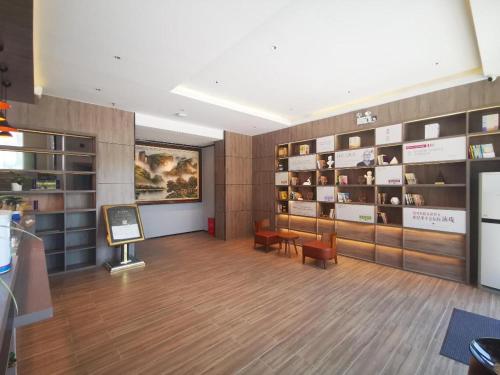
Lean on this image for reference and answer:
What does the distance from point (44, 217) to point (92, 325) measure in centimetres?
298

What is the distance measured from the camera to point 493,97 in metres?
3.74

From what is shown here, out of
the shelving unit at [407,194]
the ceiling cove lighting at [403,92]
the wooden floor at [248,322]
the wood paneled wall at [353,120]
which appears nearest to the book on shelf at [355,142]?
the shelving unit at [407,194]

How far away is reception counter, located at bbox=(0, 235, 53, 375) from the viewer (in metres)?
1.04

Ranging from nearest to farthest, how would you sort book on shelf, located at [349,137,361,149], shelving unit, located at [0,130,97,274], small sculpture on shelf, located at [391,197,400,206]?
shelving unit, located at [0,130,97,274]
small sculpture on shelf, located at [391,197,400,206]
book on shelf, located at [349,137,361,149]

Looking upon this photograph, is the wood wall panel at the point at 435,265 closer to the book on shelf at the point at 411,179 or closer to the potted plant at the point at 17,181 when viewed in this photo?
the book on shelf at the point at 411,179

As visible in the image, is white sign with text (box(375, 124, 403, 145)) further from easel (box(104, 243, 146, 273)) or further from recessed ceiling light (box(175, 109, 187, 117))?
easel (box(104, 243, 146, 273))

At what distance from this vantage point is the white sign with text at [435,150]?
402cm

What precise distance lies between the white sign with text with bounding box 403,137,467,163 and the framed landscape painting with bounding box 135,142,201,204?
6282 mm

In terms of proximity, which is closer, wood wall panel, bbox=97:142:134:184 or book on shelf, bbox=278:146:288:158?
wood wall panel, bbox=97:142:134:184

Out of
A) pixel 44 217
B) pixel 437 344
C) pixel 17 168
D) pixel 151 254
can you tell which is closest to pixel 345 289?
pixel 437 344

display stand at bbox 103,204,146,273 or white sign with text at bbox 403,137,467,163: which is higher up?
white sign with text at bbox 403,137,467,163

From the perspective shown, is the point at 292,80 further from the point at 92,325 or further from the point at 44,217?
the point at 44,217

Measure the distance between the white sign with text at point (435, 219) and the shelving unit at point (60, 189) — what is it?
641 cm

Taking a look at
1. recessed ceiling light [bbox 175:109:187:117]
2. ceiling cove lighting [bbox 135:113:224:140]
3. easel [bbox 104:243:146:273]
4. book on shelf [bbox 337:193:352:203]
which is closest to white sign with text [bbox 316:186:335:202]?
book on shelf [bbox 337:193:352:203]
